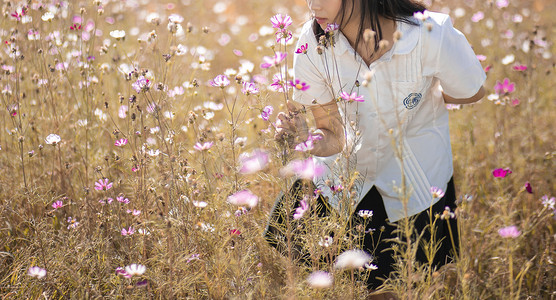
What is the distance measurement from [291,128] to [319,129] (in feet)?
0.89

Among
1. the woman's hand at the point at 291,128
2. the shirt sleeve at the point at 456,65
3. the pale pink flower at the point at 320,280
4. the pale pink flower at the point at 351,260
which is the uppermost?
the shirt sleeve at the point at 456,65

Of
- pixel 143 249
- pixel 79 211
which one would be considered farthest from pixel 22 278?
pixel 143 249

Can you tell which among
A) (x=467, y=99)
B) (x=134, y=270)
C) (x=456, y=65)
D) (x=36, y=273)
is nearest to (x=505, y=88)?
(x=467, y=99)

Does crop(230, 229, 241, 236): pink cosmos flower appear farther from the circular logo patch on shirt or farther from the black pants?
the circular logo patch on shirt

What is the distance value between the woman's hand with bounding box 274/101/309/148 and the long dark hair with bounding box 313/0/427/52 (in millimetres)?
319

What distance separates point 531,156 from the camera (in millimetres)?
2055

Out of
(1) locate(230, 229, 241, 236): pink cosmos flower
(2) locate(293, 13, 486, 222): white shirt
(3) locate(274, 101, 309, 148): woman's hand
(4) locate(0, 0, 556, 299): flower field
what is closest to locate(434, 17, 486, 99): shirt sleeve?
(2) locate(293, 13, 486, 222): white shirt

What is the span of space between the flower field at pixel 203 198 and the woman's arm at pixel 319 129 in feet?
0.10

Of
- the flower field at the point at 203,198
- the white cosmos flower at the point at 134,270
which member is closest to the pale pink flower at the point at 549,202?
the flower field at the point at 203,198

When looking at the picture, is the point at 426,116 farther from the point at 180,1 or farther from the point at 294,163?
the point at 180,1

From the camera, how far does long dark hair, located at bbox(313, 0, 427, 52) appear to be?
1.44 metres

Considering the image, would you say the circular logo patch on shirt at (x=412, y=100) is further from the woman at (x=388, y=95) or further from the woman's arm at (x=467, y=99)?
the woman's arm at (x=467, y=99)

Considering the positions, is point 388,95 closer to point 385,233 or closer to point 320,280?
point 385,233

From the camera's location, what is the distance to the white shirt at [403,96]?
4.68 feet
